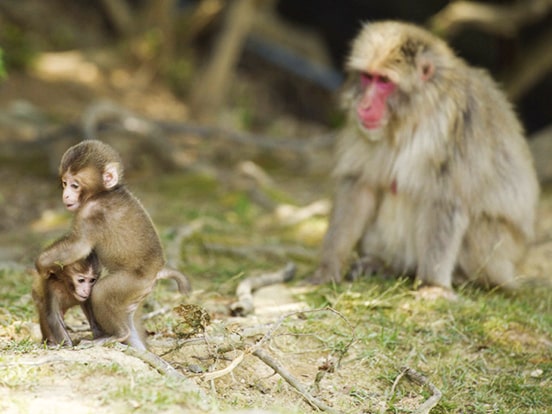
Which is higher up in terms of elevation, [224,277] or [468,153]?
[468,153]

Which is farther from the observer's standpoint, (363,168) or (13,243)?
(13,243)

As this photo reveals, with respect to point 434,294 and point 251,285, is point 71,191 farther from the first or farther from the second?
point 434,294

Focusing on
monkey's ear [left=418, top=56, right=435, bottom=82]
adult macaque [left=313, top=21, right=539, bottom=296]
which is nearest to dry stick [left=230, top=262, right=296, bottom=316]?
adult macaque [left=313, top=21, right=539, bottom=296]

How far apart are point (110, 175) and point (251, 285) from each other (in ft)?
5.99

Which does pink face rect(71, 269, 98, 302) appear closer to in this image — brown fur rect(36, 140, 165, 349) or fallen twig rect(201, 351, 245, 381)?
brown fur rect(36, 140, 165, 349)

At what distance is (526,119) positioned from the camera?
41.0 ft

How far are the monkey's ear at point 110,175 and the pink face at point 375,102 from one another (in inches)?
83.6

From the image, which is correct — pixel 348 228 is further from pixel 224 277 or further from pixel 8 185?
pixel 8 185

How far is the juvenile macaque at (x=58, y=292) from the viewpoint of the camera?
3.73m

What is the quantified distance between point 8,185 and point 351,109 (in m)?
4.63

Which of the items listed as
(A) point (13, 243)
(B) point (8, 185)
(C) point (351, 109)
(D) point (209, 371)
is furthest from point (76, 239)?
(B) point (8, 185)

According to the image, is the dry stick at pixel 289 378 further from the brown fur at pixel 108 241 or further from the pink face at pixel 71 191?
the pink face at pixel 71 191

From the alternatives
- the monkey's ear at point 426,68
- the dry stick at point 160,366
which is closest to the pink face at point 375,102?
the monkey's ear at point 426,68

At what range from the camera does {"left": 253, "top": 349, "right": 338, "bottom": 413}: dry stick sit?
11.8ft
